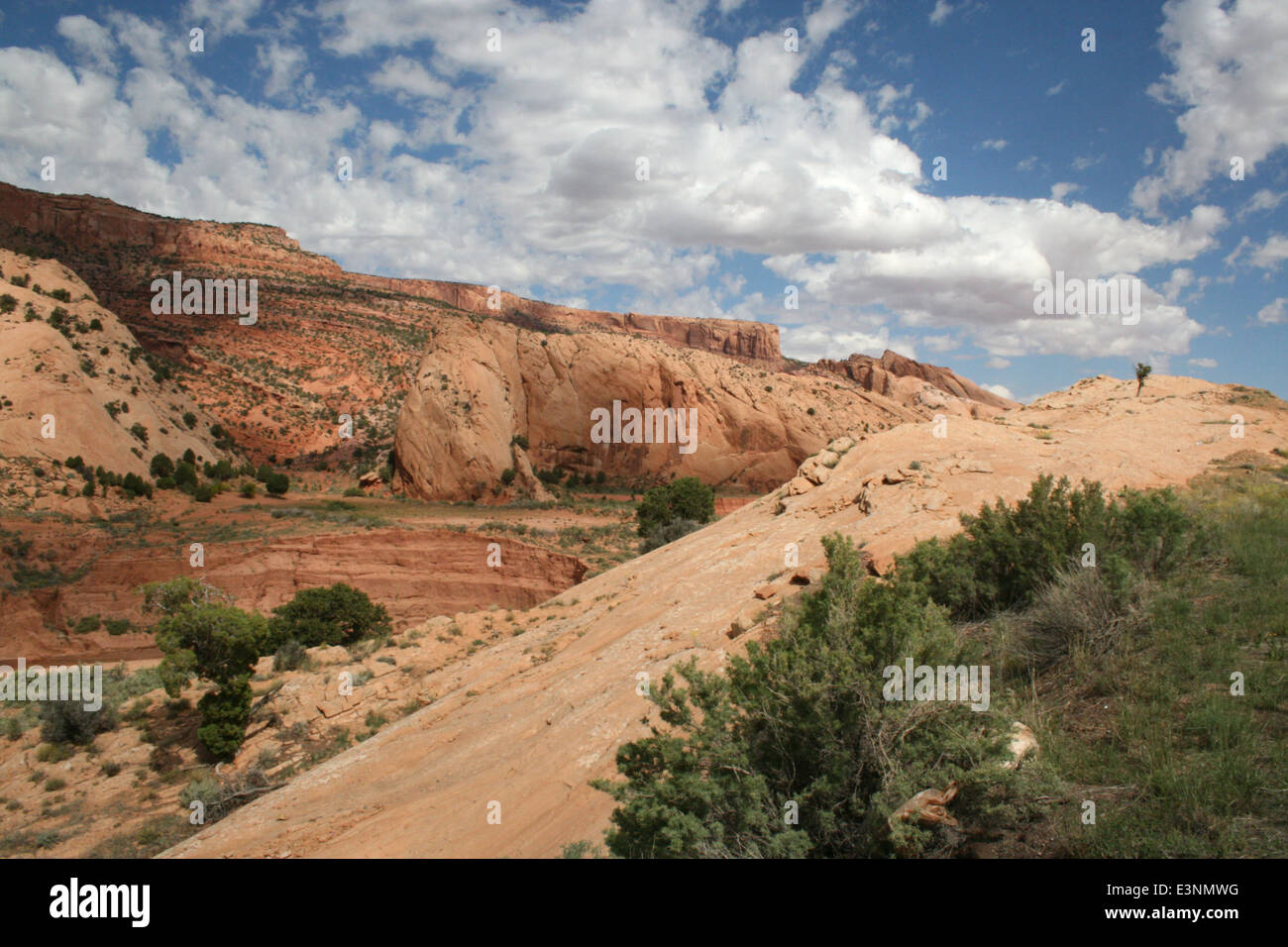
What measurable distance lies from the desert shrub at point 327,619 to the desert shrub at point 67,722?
187 inches

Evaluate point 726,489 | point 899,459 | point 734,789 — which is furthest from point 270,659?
point 726,489

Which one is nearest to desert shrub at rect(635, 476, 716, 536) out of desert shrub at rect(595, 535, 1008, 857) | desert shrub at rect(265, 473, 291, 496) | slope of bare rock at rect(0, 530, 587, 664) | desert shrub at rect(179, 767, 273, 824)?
slope of bare rock at rect(0, 530, 587, 664)

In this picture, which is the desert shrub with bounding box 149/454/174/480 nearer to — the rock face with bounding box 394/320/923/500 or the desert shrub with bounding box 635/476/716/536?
the rock face with bounding box 394/320/923/500

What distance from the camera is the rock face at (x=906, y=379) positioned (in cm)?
8050

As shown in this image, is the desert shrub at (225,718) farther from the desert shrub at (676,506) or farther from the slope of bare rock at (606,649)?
the desert shrub at (676,506)

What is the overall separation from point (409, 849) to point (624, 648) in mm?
4062

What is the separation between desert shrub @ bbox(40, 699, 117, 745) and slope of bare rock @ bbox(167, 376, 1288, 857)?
6.63m

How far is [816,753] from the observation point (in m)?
4.55

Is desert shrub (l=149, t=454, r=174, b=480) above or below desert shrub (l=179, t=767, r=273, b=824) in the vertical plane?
above

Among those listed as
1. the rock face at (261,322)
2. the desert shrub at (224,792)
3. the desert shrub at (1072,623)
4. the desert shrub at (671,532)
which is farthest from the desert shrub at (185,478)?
the desert shrub at (1072,623)

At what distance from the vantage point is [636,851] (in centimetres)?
441

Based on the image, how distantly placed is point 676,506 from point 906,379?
61.5 meters

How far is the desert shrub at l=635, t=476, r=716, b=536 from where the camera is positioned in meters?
29.7

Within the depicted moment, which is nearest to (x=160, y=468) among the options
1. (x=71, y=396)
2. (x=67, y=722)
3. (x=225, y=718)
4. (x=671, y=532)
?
(x=71, y=396)
